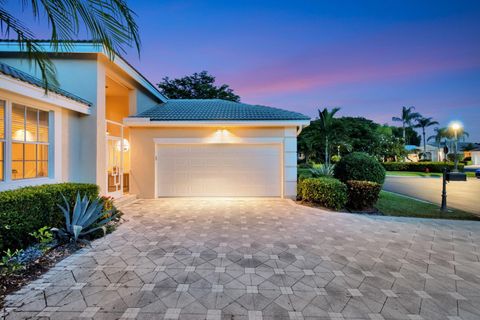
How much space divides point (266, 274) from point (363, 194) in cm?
552

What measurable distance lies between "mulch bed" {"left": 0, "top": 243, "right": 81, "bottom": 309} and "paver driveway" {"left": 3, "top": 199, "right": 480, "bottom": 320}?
0.53 feet

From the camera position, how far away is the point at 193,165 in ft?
29.0

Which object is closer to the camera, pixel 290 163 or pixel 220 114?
pixel 290 163

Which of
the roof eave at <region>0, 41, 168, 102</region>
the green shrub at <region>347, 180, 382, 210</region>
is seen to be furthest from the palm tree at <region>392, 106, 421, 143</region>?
the roof eave at <region>0, 41, 168, 102</region>

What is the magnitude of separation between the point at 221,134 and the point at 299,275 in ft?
21.2

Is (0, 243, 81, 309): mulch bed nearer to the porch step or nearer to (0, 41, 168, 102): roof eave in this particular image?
the porch step

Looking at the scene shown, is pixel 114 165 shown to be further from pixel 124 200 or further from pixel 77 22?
pixel 77 22

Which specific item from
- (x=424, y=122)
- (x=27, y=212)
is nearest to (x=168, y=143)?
(x=27, y=212)

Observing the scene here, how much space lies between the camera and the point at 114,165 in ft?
28.2

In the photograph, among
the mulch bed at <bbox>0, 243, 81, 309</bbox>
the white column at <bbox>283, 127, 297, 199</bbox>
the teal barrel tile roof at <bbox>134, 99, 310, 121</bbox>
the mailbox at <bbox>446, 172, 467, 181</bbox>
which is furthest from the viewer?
the white column at <bbox>283, 127, 297, 199</bbox>

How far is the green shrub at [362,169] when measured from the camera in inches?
327

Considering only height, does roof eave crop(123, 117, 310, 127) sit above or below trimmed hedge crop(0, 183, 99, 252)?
above

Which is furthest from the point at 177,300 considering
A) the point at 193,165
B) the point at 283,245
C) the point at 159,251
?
the point at 193,165

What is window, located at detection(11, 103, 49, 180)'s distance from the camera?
5.00 m
